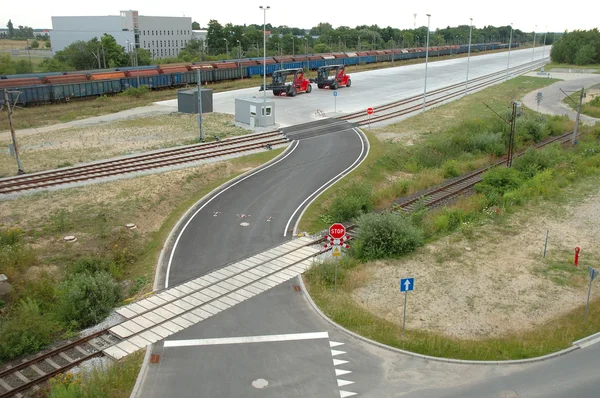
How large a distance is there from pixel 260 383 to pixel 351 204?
45.0 ft

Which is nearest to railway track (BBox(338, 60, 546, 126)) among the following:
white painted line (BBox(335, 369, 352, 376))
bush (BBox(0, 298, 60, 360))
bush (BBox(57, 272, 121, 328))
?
bush (BBox(57, 272, 121, 328))

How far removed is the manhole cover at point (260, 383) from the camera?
13.7 meters

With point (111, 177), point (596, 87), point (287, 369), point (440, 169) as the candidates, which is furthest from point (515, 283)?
point (596, 87)

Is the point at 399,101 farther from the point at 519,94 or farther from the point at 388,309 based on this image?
the point at 388,309

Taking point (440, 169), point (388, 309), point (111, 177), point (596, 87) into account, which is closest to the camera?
point (388, 309)

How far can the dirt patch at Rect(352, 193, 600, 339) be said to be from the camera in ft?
57.3

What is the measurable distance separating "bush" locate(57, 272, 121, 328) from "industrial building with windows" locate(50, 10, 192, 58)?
12535 cm

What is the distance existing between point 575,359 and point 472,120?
3530cm

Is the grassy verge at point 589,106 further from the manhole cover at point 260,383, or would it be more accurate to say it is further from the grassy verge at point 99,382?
the grassy verge at point 99,382

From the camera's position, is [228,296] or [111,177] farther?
[111,177]

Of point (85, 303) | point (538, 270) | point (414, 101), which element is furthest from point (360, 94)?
point (85, 303)

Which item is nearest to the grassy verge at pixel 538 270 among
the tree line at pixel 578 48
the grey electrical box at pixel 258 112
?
the grey electrical box at pixel 258 112

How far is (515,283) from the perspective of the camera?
65.8 feet

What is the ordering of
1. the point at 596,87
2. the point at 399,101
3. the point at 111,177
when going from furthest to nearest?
1. the point at 596,87
2. the point at 399,101
3. the point at 111,177
